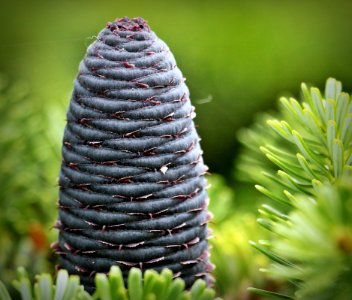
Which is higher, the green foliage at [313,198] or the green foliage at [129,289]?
the green foliage at [313,198]

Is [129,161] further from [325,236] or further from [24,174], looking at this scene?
[24,174]

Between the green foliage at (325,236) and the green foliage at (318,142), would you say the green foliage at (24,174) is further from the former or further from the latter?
the green foliage at (325,236)

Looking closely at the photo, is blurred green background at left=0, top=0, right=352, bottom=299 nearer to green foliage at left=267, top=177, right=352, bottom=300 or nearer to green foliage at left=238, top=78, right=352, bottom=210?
green foliage at left=238, top=78, right=352, bottom=210

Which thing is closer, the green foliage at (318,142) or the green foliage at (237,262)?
the green foliage at (318,142)

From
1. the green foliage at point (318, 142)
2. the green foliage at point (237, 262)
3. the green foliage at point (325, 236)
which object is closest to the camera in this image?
the green foliage at point (325, 236)

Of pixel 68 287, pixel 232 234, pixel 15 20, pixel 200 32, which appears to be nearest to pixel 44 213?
pixel 232 234

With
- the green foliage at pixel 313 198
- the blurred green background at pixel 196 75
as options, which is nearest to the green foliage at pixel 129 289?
the green foliage at pixel 313 198

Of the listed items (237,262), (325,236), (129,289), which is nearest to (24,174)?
(237,262)
